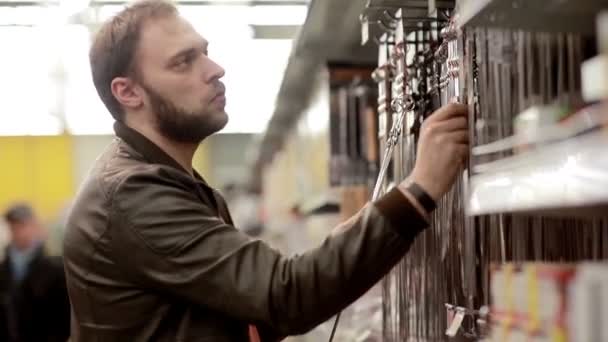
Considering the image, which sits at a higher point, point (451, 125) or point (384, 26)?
point (384, 26)

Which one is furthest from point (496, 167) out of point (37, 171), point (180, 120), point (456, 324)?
point (37, 171)

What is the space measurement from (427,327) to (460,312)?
0.30m

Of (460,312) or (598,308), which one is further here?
(460,312)

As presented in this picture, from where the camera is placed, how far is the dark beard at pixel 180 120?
1.91 m

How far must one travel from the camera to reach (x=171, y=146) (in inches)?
77.4

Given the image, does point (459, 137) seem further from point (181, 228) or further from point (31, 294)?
point (31, 294)

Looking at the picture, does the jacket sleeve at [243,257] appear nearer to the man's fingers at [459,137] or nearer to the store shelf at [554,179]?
the man's fingers at [459,137]

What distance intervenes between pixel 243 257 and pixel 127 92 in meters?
0.50

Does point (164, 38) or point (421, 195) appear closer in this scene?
point (421, 195)

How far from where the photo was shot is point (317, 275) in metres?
1.60

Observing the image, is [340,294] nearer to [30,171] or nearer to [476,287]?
[476,287]

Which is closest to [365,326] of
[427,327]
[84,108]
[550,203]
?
[427,327]

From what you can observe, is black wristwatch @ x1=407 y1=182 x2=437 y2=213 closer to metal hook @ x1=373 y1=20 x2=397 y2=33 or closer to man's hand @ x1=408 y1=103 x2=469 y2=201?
man's hand @ x1=408 y1=103 x2=469 y2=201

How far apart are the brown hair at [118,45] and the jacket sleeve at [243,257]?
0.30 meters
